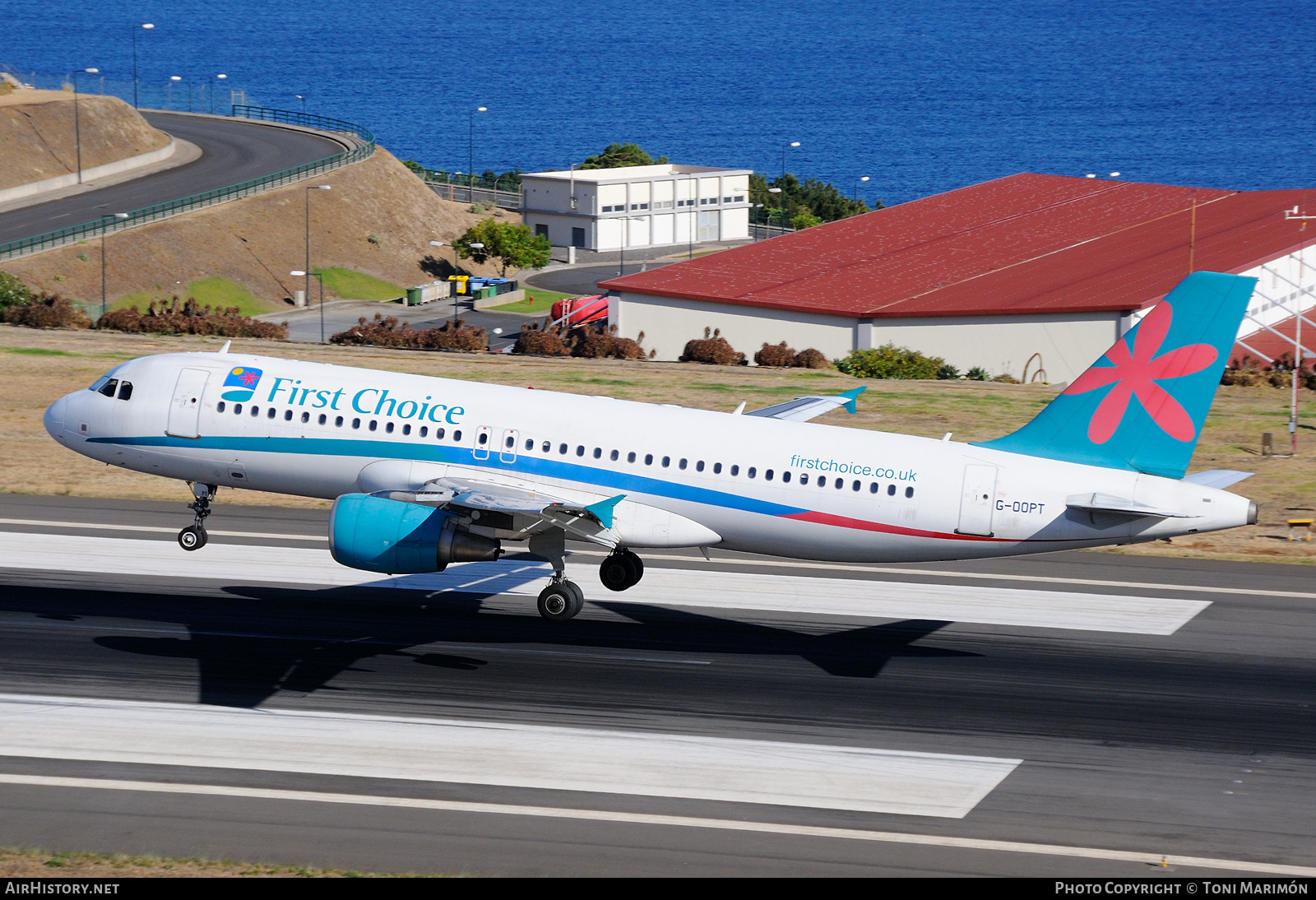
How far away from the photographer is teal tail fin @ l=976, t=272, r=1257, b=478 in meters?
29.1

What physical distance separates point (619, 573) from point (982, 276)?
218 feet

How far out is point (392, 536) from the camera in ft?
95.0

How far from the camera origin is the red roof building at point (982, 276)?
279ft

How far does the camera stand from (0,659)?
29531mm

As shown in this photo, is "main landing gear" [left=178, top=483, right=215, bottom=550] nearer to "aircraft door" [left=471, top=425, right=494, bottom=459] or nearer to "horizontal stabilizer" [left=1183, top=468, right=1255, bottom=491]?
"aircraft door" [left=471, top=425, right=494, bottom=459]

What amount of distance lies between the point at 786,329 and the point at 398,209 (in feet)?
288

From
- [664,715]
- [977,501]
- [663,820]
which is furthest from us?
[977,501]

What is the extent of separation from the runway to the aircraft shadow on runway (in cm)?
12

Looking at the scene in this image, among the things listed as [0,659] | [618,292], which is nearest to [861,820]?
[0,659]

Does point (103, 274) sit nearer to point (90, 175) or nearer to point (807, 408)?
point (90, 175)

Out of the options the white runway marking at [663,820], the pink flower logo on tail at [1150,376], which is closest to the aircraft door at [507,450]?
the white runway marking at [663,820]

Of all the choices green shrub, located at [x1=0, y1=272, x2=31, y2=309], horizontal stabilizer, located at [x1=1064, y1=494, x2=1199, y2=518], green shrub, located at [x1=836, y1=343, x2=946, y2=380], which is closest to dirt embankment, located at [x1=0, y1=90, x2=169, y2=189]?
green shrub, located at [x1=0, y1=272, x2=31, y2=309]

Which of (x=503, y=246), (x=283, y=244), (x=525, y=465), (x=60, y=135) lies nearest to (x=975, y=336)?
(x=525, y=465)
